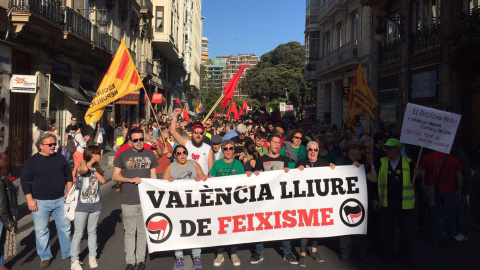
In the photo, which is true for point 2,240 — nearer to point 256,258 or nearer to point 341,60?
point 256,258

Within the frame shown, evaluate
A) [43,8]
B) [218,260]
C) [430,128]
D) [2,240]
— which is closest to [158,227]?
[218,260]

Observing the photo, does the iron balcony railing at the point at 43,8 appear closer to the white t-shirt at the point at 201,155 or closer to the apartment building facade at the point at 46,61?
the apartment building facade at the point at 46,61

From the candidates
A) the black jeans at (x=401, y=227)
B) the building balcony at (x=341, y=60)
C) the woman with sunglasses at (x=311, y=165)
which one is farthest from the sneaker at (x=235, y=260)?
the building balcony at (x=341, y=60)

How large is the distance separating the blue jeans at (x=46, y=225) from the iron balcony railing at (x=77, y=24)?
12.3 meters

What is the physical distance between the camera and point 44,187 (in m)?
5.15

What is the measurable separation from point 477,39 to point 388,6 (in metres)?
7.38

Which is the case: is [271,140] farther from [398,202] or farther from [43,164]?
[43,164]

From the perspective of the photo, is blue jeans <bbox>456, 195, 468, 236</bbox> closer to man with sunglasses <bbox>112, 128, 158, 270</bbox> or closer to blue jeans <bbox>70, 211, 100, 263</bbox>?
man with sunglasses <bbox>112, 128, 158, 270</bbox>

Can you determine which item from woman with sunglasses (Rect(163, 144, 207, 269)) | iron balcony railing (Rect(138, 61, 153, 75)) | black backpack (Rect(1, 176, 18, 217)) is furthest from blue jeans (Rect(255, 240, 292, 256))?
iron balcony railing (Rect(138, 61, 153, 75))

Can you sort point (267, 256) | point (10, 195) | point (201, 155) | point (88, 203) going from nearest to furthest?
point (10, 195) → point (88, 203) → point (267, 256) → point (201, 155)

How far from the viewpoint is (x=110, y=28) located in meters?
22.6

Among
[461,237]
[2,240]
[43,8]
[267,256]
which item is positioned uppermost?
[43,8]

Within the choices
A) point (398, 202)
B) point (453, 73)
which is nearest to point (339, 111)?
point (453, 73)

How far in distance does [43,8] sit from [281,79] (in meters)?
49.4
